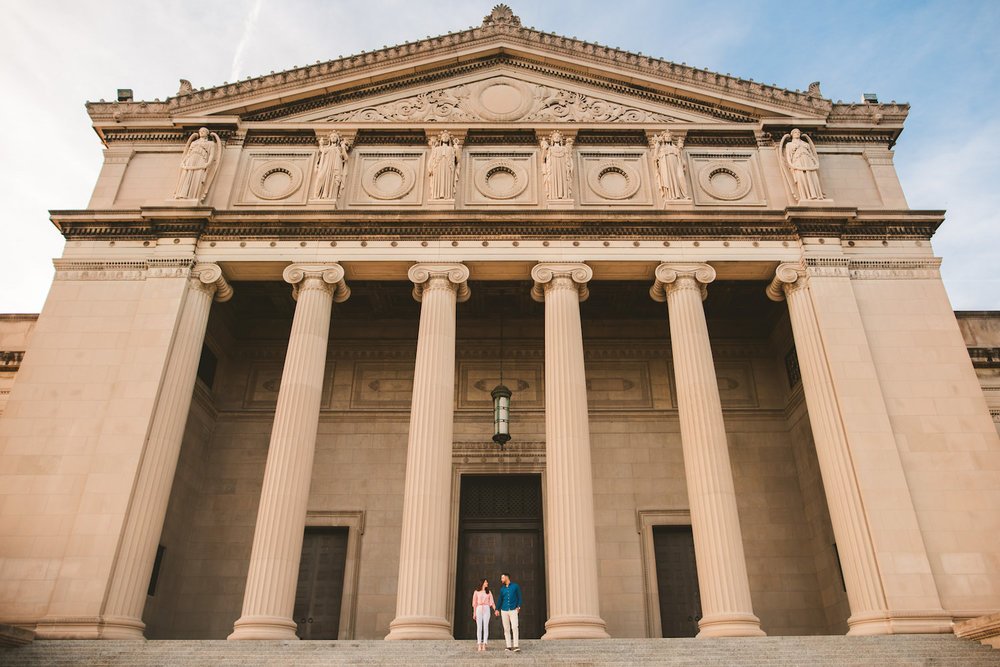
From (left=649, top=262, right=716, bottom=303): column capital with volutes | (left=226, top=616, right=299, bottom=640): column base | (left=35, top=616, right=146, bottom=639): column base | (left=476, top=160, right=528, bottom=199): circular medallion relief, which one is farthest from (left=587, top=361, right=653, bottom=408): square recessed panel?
(left=35, top=616, right=146, bottom=639): column base

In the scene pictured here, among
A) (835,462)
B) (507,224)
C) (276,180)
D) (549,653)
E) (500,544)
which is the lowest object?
(549,653)

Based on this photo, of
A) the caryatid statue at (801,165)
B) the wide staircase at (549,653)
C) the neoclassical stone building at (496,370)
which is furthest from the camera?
the caryatid statue at (801,165)

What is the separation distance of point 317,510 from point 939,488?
1520cm

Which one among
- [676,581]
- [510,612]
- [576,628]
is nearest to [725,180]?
[676,581]

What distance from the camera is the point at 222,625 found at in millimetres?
18812

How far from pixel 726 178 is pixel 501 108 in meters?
6.61

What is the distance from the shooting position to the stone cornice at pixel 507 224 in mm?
18562

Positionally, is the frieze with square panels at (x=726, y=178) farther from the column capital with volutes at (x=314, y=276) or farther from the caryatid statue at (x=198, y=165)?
the caryatid statue at (x=198, y=165)

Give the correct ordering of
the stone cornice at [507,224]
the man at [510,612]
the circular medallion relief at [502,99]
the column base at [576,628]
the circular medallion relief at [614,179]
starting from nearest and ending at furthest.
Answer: the man at [510,612] → the column base at [576,628] → the stone cornice at [507,224] → the circular medallion relief at [614,179] → the circular medallion relief at [502,99]

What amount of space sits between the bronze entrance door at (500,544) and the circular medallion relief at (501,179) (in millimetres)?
7938

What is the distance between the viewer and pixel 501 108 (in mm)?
21047

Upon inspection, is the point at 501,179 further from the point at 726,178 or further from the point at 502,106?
the point at 726,178

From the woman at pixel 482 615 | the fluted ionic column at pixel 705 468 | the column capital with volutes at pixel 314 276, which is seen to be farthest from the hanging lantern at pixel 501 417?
the column capital with volutes at pixel 314 276

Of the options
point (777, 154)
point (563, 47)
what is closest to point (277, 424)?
point (563, 47)
